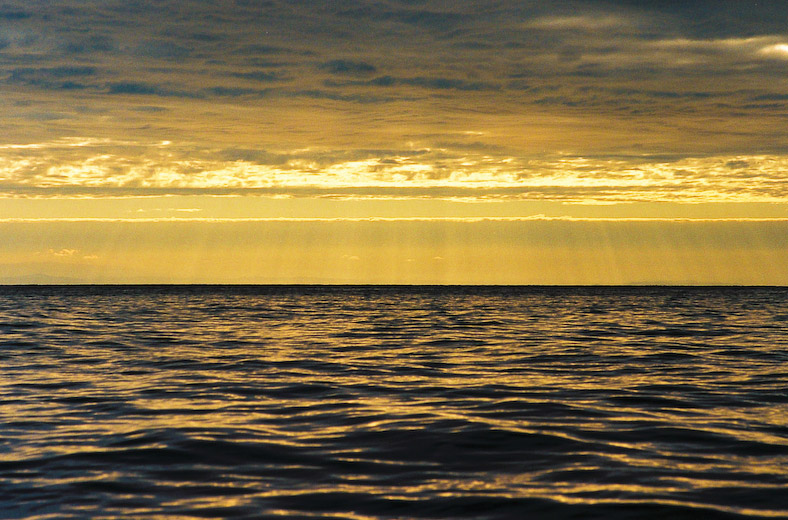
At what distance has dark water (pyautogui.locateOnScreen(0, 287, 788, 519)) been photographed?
32.3ft

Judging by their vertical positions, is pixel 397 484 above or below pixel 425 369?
below

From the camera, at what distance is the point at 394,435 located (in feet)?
44.7

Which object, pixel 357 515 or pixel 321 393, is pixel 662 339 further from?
pixel 357 515

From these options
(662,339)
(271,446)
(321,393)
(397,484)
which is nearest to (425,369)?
(321,393)

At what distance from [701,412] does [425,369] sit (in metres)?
8.56

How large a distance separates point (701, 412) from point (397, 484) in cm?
755

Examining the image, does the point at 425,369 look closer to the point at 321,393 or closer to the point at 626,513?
the point at 321,393

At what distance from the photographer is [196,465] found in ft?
37.9

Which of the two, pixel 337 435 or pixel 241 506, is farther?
pixel 337 435

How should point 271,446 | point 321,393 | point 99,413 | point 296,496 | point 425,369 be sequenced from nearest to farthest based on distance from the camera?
point 296,496 < point 271,446 < point 99,413 < point 321,393 < point 425,369

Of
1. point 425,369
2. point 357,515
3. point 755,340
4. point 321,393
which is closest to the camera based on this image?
point 357,515

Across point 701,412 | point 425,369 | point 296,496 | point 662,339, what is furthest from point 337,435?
point 662,339

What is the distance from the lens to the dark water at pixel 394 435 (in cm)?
984

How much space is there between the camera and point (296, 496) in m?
10.0
